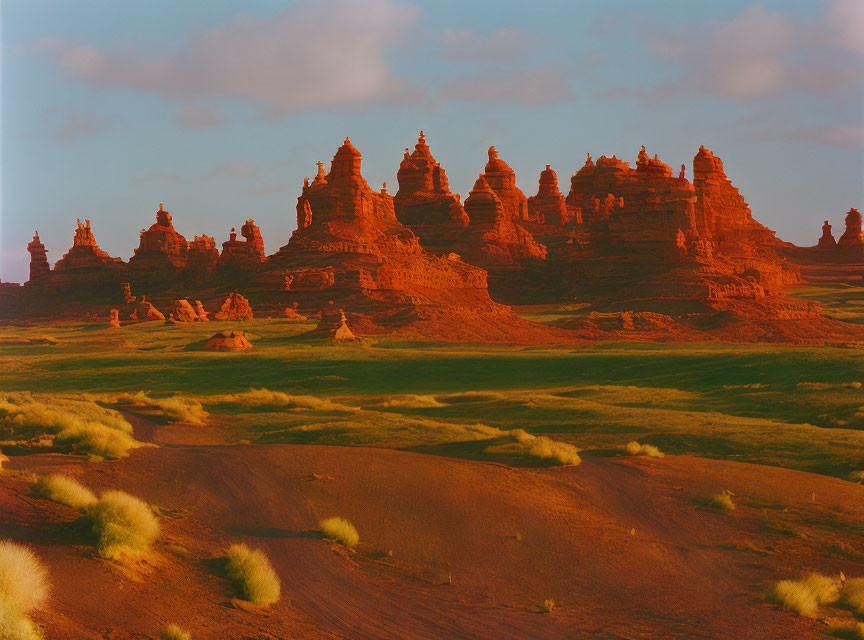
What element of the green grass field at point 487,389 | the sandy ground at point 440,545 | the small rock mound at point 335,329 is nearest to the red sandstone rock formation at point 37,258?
the green grass field at point 487,389

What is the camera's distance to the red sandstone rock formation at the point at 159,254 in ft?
379

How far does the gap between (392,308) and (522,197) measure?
7980 centimetres

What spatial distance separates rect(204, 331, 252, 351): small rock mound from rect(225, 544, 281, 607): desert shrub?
42.5 meters

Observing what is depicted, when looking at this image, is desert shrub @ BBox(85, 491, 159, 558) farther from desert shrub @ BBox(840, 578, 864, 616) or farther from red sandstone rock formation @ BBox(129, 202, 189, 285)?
red sandstone rock formation @ BBox(129, 202, 189, 285)

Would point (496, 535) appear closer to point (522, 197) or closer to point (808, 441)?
point (808, 441)

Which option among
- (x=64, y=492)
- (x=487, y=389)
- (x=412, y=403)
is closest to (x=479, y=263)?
(x=487, y=389)

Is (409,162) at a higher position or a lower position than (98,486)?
higher

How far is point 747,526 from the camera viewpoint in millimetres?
16875

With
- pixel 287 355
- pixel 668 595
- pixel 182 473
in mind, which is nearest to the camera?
pixel 668 595

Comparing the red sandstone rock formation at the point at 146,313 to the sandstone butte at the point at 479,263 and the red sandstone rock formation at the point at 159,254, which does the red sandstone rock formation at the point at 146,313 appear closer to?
the sandstone butte at the point at 479,263

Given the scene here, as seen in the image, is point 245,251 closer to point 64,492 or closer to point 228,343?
point 228,343

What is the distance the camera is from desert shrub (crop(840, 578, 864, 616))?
13.0 m

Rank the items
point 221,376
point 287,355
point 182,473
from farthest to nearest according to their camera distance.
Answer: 1. point 287,355
2. point 221,376
3. point 182,473

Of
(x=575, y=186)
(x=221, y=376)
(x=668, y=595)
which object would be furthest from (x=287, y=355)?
(x=575, y=186)
